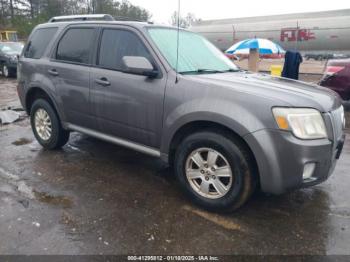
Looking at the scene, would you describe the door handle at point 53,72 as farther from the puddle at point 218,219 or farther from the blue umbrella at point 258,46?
the blue umbrella at point 258,46

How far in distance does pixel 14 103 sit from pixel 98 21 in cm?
591

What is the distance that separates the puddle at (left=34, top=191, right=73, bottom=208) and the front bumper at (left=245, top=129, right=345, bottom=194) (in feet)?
6.41

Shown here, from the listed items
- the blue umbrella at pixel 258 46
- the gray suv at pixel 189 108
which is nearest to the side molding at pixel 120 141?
the gray suv at pixel 189 108

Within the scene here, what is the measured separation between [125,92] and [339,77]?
20.6ft

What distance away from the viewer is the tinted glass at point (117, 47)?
378 cm

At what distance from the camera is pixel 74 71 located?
4.29 meters

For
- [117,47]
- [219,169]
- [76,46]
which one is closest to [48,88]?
[76,46]

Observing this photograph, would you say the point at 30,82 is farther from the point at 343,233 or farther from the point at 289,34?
the point at 289,34

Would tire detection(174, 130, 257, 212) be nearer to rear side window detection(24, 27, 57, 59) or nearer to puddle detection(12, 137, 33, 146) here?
rear side window detection(24, 27, 57, 59)

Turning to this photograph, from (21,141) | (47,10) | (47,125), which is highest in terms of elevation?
(47,10)

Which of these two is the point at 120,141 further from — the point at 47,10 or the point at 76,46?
the point at 47,10

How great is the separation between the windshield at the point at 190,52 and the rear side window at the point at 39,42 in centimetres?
185

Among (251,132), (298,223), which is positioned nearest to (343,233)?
(298,223)

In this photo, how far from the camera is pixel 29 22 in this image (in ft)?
145
